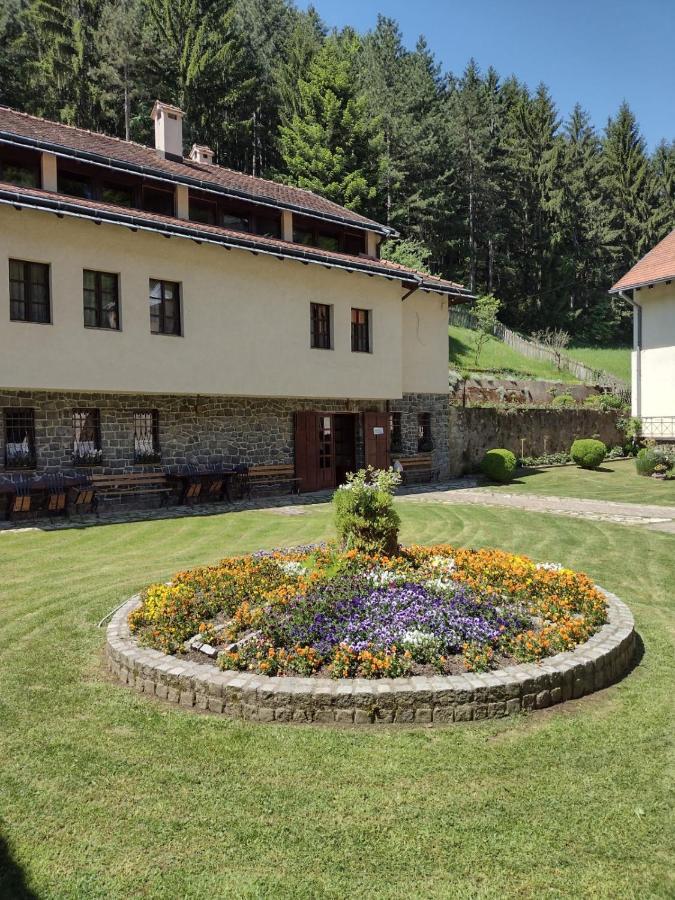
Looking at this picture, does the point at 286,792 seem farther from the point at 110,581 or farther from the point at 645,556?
the point at 645,556

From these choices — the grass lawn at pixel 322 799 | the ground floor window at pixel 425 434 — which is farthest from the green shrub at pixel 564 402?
the grass lawn at pixel 322 799

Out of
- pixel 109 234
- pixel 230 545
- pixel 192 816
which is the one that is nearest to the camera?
pixel 192 816

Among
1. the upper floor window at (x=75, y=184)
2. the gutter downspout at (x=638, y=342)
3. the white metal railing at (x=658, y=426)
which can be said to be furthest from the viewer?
the gutter downspout at (x=638, y=342)

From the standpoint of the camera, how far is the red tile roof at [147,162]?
15.2 meters

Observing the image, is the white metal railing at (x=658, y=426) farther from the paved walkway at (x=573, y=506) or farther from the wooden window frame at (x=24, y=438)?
the wooden window frame at (x=24, y=438)

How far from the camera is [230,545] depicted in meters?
11.7

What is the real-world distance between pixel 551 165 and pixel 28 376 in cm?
5495

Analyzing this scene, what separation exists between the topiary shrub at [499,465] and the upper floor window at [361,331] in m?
6.10

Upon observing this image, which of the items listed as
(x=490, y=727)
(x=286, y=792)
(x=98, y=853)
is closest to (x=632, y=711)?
(x=490, y=727)

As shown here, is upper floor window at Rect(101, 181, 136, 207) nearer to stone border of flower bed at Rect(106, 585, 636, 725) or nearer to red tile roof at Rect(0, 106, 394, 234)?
red tile roof at Rect(0, 106, 394, 234)

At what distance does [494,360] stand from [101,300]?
1140 inches

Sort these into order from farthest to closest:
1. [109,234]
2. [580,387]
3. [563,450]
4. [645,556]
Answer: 1. [580,387]
2. [563,450]
3. [109,234]
4. [645,556]

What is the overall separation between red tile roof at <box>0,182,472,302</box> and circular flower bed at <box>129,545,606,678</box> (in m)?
9.48

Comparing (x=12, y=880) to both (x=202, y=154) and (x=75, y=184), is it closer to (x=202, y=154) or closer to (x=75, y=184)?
(x=75, y=184)
